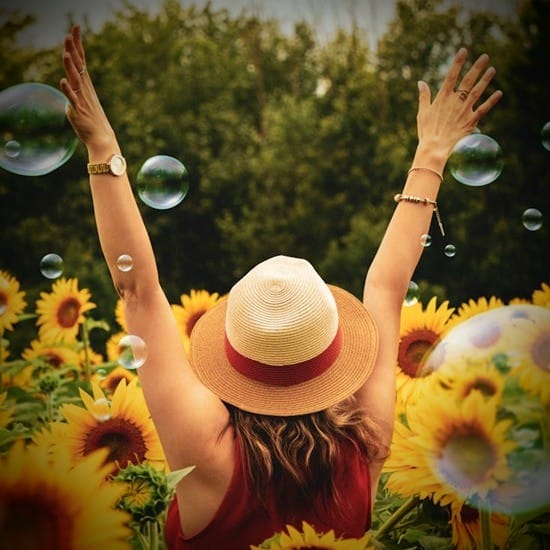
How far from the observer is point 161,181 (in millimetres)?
2791

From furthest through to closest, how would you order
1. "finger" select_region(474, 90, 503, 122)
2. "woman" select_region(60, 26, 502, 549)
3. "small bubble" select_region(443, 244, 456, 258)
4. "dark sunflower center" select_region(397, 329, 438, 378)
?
"small bubble" select_region(443, 244, 456, 258) < "dark sunflower center" select_region(397, 329, 438, 378) < "finger" select_region(474, 90, 503, 122) < "woman" select_region(60, 26, 502, 549)

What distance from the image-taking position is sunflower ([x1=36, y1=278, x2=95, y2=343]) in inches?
113

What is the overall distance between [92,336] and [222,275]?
5297 millimetres

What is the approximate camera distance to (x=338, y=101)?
11.7 meters

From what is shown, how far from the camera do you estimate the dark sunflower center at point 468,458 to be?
1350 mm

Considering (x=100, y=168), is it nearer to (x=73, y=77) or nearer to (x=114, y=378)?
(x=73, y=77)

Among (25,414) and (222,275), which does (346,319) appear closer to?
(25,414)

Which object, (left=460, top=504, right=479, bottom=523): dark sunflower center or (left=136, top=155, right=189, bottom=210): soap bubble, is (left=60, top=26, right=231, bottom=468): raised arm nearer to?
(left=460, top=504, right=479, bottom=523): dark sunflower center

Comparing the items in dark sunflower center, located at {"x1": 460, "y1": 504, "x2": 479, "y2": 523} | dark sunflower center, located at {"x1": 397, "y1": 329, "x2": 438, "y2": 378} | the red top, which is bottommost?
dark sunflower center, located at {"x1": 460, "y1": 504, "x2": 479, "y2": 523}

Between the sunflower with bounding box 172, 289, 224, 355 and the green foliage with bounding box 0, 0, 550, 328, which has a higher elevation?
the green foliage with bounding box 0, 0, 550, 328

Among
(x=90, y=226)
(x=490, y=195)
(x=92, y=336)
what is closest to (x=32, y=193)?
(x=90, y=226)

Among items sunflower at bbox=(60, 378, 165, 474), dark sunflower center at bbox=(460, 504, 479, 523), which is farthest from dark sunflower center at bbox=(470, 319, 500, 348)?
sunflower at bbox=(60, 378, 165, 474)

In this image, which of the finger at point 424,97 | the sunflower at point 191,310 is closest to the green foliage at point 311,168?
the sunflower at point 191,310

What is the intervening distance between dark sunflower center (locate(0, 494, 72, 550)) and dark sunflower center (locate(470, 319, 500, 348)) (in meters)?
0.94
